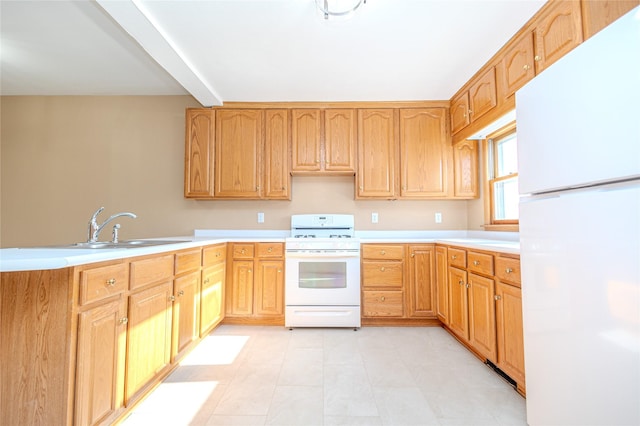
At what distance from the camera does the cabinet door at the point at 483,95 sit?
2178 millimetres

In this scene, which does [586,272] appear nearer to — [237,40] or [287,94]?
[237,40]


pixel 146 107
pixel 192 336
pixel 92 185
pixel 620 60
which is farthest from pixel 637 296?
pixel 92 185

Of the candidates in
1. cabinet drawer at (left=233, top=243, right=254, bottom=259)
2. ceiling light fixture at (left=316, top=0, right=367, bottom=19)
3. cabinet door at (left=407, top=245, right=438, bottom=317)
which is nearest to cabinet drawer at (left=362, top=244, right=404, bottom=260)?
cabinet door at (left=407, top=245, right=438, bottom=317)

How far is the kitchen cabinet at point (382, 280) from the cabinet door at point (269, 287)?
0.81m

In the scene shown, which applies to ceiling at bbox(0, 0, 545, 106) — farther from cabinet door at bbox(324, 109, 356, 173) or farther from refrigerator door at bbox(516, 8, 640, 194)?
refrigerator door at bbox(516, 8, 640, 194)

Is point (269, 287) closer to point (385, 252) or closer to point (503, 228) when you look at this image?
point (385, 252)

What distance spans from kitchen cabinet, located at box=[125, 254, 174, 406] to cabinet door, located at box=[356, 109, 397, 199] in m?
2.00

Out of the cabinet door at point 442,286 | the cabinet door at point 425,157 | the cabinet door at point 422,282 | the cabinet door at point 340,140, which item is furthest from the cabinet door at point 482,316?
the cabinet door at point 340,140

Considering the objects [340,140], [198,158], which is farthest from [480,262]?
[198,158]

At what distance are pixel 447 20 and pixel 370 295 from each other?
229cm

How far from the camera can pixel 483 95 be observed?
2.32 m

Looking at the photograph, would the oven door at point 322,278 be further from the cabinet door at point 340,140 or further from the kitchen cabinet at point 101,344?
the kitchen cabinet at point 101,344

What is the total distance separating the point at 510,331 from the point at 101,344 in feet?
6.97

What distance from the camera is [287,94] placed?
2.88m
